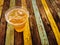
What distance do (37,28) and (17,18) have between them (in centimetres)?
24

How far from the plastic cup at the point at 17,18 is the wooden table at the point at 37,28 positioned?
0.28ft

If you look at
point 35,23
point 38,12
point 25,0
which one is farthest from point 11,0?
point 35,23

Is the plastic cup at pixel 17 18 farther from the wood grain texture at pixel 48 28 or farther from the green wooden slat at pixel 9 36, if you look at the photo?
the wood grain texture at pixel 48 28

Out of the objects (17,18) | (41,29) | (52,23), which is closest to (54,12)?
(52,23)

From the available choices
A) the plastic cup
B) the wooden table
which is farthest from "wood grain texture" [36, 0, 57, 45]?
the plastic cup

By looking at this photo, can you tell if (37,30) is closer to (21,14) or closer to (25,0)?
(21,14)

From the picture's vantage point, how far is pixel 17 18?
1146mm

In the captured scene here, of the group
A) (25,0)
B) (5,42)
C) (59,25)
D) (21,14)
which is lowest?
(5,42)

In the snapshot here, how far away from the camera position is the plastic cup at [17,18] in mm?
1142

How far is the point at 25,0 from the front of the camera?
1.71 meters

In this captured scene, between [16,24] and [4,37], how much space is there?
174 mm

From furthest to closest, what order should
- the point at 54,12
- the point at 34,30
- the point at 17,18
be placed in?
the point at 54,12 → the point at 34,30 → the point at 17,18

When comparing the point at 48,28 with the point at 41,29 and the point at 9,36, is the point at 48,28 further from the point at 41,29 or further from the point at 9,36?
the point at 9,36

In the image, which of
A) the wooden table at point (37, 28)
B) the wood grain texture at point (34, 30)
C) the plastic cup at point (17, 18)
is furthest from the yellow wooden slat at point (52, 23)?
the plastic cup at point (17, 18)
